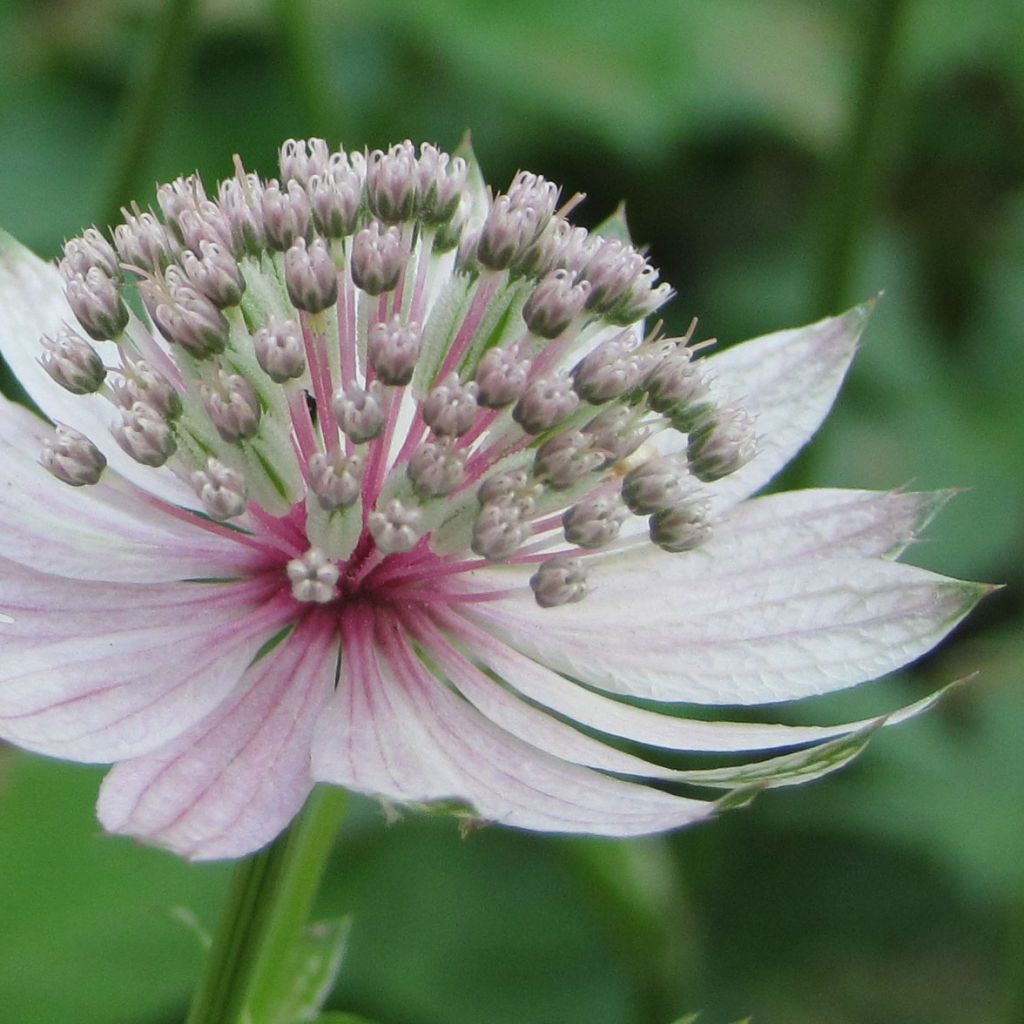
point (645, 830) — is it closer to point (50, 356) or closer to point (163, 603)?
point (163, 603)

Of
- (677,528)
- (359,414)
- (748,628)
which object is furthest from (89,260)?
(748,628)

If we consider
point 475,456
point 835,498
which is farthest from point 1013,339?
point 475,456

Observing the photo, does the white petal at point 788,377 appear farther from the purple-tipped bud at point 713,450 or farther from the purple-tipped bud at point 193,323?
the purple-tipped bud at point 193,323

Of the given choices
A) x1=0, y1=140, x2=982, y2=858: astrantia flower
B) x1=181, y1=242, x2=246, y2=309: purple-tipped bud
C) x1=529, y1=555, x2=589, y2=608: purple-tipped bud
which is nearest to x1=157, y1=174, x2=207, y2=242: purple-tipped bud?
x1=0, y1=140, x2=982, y2=858: astrantia flower

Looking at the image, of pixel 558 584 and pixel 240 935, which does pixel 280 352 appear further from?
pixel 240 935

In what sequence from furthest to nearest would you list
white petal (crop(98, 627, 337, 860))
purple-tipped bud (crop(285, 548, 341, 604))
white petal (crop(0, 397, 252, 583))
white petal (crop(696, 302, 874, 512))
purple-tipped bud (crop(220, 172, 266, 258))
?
white petal (crop(696, 302, 874, 512)), purple-tipped bud (crop(220, 172, 266, 258)), white petal (crop(0, 397, 252, 583)), purple-tipped bud (crop(285, 548, 341, 604)), white petal (crop(98, 627, 337, 860))

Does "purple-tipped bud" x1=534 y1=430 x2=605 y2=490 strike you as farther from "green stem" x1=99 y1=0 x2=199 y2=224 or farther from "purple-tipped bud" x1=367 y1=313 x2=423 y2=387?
"green stem" x1=99 y1=0 x2=199 y2=224
